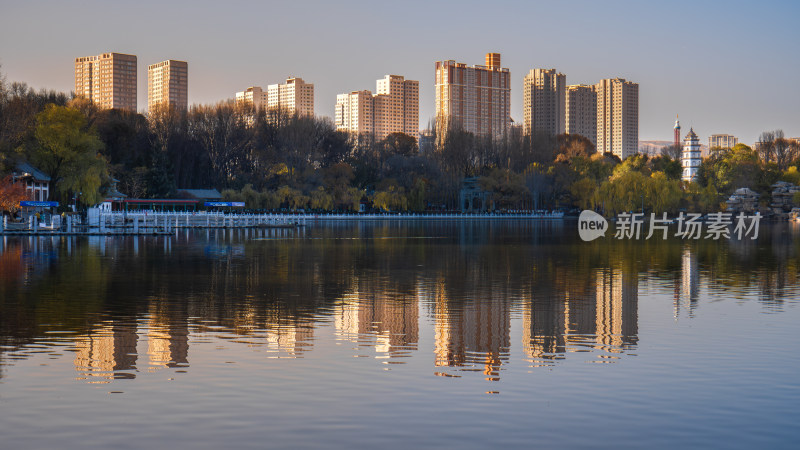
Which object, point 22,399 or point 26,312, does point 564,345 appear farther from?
point 26,312

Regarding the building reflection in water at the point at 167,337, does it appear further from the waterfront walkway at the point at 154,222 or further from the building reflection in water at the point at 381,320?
the waterfront walkway at the point at 154,222

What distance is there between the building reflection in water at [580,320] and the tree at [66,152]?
42.7 m

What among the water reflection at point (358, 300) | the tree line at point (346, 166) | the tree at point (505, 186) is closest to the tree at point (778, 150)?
the tree line at point (346, 166)

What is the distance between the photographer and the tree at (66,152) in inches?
2141

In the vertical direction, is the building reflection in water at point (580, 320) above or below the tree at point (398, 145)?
below

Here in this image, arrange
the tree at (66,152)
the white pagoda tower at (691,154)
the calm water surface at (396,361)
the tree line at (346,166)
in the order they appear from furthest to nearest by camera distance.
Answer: the white pagoda tower at (691,154)
the tree line at (346,166)
the tree at (66,152)
the calm water surface at (396,361)

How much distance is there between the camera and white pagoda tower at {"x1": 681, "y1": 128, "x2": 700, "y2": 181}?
127062 mm

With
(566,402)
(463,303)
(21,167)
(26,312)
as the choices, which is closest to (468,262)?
(463,303)

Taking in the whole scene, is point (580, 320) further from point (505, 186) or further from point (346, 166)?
point (505, 186)

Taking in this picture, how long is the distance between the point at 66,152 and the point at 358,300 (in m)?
43.4

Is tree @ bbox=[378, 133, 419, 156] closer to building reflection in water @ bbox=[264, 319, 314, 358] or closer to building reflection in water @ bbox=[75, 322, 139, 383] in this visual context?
building reflection in water @ bbox=[264, 319, 314, 358]

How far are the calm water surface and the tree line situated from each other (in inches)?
1711

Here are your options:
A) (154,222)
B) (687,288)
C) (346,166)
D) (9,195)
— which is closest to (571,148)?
(346,166)

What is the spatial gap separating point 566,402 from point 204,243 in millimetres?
35196
